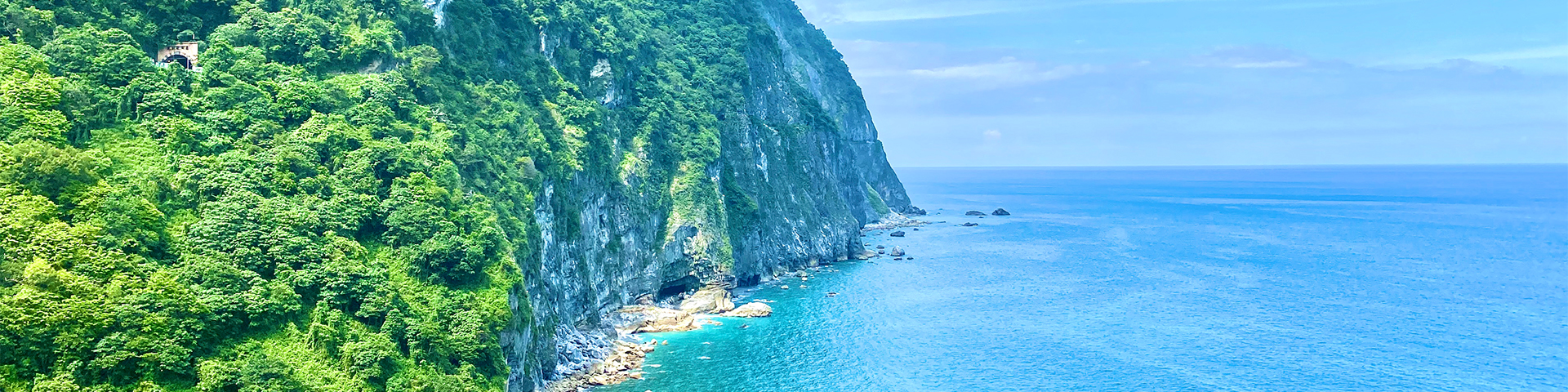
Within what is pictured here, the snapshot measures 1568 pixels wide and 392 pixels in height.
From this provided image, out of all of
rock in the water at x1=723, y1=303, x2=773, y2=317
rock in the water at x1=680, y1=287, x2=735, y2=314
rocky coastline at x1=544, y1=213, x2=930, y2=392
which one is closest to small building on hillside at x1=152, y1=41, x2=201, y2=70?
rocky coastline at x1=544, y1=213, x2=930, y2=392

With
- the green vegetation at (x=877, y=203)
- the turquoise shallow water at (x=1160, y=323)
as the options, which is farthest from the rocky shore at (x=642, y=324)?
the green vegetation at (x=877, y=203)

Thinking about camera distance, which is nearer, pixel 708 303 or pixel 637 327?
pixel 637 327

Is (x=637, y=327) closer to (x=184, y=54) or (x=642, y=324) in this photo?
(x=642, y=324)

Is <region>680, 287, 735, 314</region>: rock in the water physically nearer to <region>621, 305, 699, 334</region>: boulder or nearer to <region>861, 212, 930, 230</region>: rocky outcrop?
<region>621, 305, 699, 334</region>: boulder

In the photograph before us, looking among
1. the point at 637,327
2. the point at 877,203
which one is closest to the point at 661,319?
the point at 637,327

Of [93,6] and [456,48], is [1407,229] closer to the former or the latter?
[456,48]

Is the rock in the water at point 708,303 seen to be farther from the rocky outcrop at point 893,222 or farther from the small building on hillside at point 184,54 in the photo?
the rocky outcrop at point 893,222
